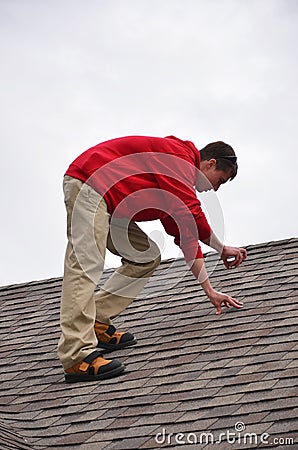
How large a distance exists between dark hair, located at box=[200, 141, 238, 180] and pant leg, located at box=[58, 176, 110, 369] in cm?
65

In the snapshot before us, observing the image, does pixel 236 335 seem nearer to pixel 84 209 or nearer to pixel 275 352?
pixel 275 352

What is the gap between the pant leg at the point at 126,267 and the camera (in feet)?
18.4

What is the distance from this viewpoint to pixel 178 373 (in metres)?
4.82

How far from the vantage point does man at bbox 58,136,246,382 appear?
5.12 metres

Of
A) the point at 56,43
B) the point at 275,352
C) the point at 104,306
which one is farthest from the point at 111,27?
the point at 275,352

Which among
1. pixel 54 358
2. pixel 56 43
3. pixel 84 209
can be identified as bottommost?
pixel 54 358

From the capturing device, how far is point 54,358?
5.72 meters

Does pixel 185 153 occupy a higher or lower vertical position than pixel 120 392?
higher

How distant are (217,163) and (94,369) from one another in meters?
1.31

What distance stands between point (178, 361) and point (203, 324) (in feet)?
1.81

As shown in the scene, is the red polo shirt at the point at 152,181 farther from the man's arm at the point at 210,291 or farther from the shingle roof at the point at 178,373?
the shingle roof at the point at 178,373

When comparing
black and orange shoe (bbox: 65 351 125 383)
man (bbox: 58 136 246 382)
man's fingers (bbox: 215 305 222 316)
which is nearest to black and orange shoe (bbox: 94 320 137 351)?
man (bbox: 58 136 246 382)

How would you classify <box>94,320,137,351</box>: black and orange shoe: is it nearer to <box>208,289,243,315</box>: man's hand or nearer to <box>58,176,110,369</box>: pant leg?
<box>58,176,110,369</box>: pant leg

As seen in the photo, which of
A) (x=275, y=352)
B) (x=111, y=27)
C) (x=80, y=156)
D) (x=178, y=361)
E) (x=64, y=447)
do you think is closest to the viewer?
(x=64, y=447)
